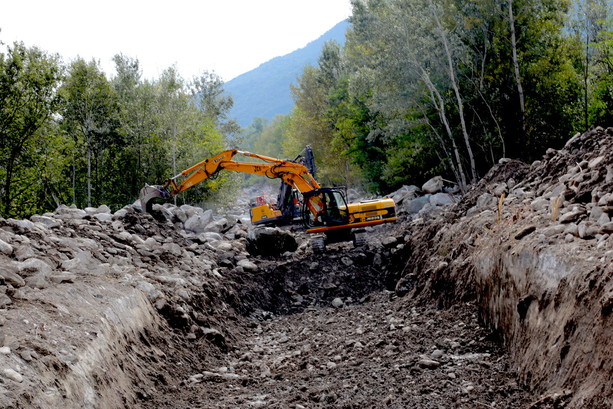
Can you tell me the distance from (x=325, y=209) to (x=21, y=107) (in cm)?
1511


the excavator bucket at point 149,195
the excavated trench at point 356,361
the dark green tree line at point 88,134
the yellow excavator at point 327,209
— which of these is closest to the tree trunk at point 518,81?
the yellow excavator at point 327,209

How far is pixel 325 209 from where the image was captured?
16.1 metres

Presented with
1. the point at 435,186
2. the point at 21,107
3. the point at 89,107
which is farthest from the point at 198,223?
the point at 89,107

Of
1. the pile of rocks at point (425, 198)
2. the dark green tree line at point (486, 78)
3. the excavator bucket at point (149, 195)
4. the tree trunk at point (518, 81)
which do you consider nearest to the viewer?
the excavator bucket at point (149, 195)

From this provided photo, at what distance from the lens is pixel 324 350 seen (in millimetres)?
7891

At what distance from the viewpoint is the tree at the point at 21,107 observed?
75.6ft

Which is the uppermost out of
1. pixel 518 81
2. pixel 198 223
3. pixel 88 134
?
pixel 88 134

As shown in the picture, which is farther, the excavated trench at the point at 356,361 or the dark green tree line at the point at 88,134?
the dark green tree line at the point at 88,134

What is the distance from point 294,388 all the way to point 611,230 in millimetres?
3679

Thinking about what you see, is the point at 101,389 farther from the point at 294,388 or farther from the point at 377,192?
the point at 377,192

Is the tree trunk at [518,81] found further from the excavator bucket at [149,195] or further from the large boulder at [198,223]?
the excavator bucket at [149,195]

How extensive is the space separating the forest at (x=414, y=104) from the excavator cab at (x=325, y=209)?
27.3 feet

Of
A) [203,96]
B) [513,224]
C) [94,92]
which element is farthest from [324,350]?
[203,96]

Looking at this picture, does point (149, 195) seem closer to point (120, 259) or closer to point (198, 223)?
point (198, 223)
